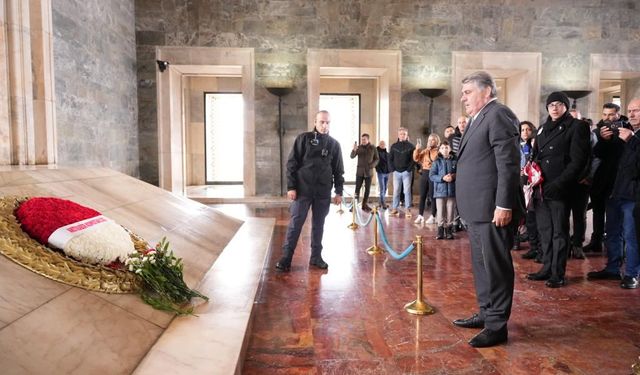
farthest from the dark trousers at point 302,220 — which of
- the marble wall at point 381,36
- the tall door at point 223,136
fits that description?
the tall door at point 223,136

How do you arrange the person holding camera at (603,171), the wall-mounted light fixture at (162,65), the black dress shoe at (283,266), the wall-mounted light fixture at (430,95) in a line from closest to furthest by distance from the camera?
the black dress shoe at (283,266) → the person holding camera at (603,171) → the wall-mounted light fixture at (162,65) → the wall-mounted light fixture at (430,95)

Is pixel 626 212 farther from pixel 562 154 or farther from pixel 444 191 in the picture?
pixel 444 191

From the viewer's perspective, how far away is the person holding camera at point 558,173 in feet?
14.5

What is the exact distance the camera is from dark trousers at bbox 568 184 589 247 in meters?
4.63

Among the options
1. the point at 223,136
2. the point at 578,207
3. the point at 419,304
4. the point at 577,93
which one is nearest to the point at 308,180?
the point at 419,304

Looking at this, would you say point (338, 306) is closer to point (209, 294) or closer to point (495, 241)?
point (209, 294)

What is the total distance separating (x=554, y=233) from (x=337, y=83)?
40.7ft

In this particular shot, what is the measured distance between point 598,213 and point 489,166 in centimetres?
380

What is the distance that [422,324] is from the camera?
3586 millimetres

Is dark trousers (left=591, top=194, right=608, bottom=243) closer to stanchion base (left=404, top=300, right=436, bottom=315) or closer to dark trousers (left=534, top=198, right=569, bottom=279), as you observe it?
dark trousers (left=534, top=198, right=569, bottom=279)

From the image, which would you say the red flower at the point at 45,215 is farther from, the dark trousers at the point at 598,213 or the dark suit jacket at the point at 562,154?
the dark trousers at the point at 598,213

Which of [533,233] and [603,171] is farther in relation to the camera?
[533,233]

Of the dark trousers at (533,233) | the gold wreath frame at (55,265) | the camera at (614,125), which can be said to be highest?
the camera at (614,125)

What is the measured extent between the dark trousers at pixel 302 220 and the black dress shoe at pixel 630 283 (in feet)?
10.2
